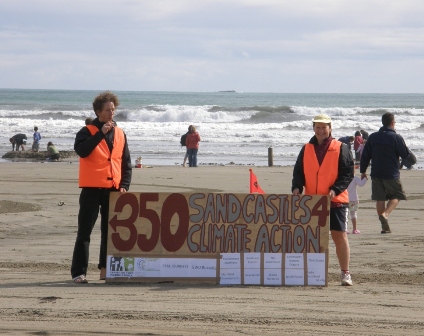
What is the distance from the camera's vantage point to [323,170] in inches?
279

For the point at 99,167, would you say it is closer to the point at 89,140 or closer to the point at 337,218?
the point at 89,140

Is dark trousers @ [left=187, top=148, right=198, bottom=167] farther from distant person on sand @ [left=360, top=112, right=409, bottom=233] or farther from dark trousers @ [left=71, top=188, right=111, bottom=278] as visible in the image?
dark trousers @ [left=71, top=188, right=111, bottom=278]

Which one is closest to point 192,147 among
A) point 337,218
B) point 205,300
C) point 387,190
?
point 387,190

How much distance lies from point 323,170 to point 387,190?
4.30 m

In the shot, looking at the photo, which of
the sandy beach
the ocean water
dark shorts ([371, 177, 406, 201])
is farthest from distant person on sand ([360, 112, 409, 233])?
the ocean water

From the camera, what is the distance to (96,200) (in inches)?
285

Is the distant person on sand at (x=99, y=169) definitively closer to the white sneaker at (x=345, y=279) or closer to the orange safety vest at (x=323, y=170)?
the orange safety vest at (x=323, y=170)

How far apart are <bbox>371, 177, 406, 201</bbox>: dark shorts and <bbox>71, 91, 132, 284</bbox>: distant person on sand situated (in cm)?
492

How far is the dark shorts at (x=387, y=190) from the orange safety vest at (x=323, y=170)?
4079 mm

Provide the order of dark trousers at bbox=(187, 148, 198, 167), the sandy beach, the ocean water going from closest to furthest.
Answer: the sandy beach, dark trousers at bbox=(187, 148, 198, 167), the ocean water

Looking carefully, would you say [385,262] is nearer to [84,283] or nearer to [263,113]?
[84,283]

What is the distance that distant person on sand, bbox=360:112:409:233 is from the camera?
1088cm

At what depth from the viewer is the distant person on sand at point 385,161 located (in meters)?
10.9

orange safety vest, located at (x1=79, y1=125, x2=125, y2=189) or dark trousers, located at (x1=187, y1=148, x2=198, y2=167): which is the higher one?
orange safety vest, located at (x1=79, y1=125, x2=125, y2=189)
